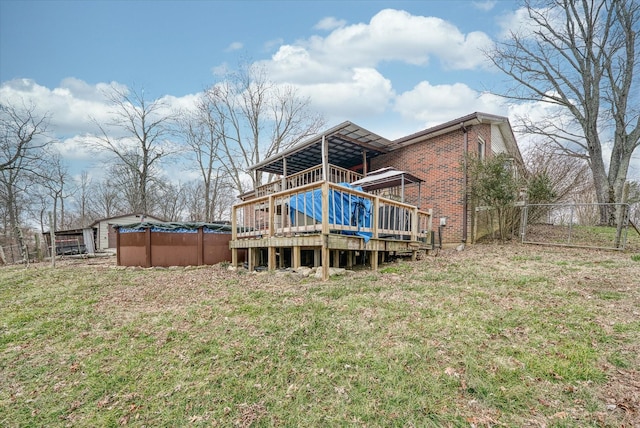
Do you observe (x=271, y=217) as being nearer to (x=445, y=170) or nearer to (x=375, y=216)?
(x=375, y=216)

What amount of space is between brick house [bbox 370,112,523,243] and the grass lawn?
505cm

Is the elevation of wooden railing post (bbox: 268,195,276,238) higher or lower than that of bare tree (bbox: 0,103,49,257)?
lower

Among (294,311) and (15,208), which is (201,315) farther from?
(15,208)

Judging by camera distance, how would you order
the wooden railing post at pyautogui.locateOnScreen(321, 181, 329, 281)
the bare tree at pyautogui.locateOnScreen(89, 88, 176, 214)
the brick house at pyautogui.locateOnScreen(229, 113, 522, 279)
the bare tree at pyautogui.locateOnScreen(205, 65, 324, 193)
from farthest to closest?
the bare tree at pyautogui.locateOnScreen(205, 65, 324, 193) → the bare tree at pyautogui.locateOnScreen(89, 88, 176, 214) → the brick house at pyautogui.locateOnScreen(229, 113, 522, 279) → the wooden railing post at pyautogui.locateOnScreen(321, 181, 329, 281)

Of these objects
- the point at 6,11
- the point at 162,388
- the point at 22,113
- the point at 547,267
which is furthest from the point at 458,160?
the point at 22,113

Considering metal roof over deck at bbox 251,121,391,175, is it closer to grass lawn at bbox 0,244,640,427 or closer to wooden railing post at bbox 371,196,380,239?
wooden railing post at bbox 371,196,380,239

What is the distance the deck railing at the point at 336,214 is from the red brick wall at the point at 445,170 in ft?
11.2

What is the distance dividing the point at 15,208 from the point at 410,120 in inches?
1120

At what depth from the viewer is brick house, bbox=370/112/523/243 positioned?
31.8 feet

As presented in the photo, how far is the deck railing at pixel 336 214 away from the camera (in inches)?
203

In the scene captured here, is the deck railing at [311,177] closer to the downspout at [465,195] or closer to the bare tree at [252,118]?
the downspout at [465,195]

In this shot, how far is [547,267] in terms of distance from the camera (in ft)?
19.1

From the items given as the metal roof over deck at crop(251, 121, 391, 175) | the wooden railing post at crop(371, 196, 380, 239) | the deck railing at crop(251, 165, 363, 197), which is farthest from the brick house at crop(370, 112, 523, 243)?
the wooden railing post at crop(371, 196, 380, 239)

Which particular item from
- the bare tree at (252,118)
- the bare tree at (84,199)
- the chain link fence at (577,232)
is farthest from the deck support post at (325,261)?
the bare tree at (84,199)
